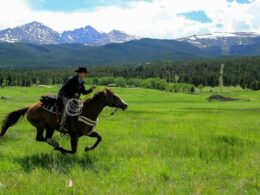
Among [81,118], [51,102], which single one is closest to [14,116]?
[51,102]

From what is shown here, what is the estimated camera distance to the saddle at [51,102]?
15.1 m

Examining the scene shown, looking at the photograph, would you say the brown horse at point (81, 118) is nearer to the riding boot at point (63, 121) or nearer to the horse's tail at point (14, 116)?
the riding boot at point (63, 121)

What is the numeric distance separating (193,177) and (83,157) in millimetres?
4338

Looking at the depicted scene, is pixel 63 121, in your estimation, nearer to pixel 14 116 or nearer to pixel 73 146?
pixel 73 146

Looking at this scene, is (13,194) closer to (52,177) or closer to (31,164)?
(52,177)

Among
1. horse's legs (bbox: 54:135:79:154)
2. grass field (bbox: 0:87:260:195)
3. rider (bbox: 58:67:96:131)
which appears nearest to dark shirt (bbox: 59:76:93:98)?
rider (bbox: 58:67:96:131)

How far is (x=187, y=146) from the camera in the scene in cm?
1622

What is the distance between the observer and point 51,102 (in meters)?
15.3

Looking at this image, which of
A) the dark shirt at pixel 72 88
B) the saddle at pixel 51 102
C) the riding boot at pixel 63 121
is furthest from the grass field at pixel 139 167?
the dark shirt at pixel 72 88

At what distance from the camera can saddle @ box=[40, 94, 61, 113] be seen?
1514cm

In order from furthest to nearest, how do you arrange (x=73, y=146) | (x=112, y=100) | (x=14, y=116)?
(x=14, y=116), (x=112, y=100), (x=73, y=146)

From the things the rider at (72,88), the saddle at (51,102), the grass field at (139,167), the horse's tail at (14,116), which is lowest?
the grass field at (139,167)

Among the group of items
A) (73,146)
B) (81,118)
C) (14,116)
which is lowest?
(73,146)

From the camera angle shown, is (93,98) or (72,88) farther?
(93,98)
